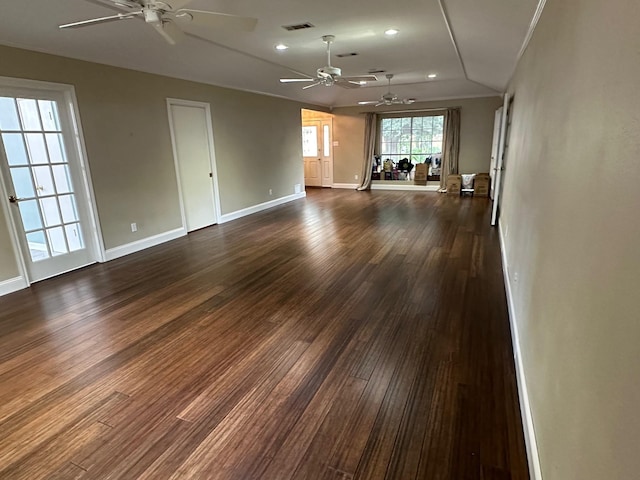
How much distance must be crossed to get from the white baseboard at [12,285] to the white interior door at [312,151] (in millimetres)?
8654

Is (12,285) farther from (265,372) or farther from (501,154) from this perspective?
(501,154)

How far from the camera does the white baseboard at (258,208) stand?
711 cm

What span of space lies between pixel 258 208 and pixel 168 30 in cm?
527

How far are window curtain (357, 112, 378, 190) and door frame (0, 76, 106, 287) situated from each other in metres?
7.56

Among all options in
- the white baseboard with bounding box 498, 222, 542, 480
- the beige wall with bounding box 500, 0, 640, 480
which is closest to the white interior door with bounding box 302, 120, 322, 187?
the white baseboard with bounding box 498, 222, 542, 480

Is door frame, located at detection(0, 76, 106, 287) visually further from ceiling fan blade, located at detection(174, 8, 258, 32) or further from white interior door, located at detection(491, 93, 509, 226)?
white interior door, located at detection(491, 93, 509, 226)

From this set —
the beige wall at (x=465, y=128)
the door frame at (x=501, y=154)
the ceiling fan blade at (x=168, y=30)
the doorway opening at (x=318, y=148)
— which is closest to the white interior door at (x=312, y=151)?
the doorway opening at (x=318, y=148)

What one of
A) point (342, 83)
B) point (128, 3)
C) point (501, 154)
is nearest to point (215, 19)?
point (128, 3)

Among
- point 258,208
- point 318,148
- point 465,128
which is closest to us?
point 258,208

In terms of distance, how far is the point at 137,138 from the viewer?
5133 millimetres

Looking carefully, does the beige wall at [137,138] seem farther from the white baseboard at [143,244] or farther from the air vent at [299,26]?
the air vent at [299,26]

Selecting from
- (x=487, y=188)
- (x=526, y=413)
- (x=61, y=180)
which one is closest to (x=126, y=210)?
(x=61, y=180)

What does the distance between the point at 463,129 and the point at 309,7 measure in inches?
288

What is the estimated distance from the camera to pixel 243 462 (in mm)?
1753
